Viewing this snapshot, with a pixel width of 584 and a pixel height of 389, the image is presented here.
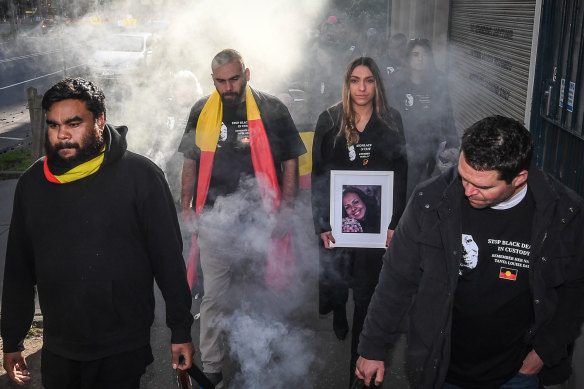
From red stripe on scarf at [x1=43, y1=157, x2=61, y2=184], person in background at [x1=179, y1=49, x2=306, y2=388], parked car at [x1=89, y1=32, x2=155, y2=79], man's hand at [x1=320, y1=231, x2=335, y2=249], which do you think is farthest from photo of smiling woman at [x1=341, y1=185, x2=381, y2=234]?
parked car at [x1=89, y1=32, x2=155, y2=79]

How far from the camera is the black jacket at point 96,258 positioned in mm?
2674

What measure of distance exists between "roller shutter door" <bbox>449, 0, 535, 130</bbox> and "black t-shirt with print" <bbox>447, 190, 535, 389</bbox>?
3522 millimetres

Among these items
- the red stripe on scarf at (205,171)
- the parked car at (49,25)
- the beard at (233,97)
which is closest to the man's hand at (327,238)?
the red stripe on scarf at (205,171)

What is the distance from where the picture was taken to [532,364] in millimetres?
2625

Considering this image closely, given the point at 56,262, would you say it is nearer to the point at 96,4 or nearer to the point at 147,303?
the point at 147,303

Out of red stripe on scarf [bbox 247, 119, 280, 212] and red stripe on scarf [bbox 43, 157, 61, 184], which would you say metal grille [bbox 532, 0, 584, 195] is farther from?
red stripe on scarf [bbox 43, 157, 61, 184]

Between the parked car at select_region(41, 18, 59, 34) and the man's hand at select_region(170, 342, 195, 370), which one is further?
the parked car at select_region(41, 18, 59, 34)

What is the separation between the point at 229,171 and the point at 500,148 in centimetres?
214

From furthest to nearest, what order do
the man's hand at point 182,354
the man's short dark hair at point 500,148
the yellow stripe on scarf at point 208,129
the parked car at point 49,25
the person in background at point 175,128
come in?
1. the parked car at point 49,25
2. the person in background at point 175,128
3. the yellow stripe on scarf at point 208,129
4. the man's hand at point 182,354
5. the man's short dark hair at point 500,148

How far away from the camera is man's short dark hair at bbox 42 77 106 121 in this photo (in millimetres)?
2652

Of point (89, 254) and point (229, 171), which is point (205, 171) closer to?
point (229, 171)

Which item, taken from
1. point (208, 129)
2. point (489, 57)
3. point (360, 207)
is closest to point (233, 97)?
point (208, 129)

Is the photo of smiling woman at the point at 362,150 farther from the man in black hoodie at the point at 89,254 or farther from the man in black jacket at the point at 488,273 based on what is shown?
the man in black hoodie at the point at 89,254

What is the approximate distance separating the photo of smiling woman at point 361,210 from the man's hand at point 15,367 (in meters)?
2.05
